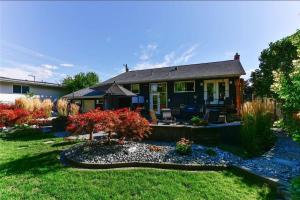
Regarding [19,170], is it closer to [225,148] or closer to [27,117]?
[225,148]

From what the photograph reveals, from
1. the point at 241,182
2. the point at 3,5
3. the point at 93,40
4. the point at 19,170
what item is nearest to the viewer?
the point at 241,182

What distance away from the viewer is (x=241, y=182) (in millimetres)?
5055

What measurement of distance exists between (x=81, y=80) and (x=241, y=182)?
32673 mm

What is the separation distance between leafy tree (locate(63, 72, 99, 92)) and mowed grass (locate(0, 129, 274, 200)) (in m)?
27.1

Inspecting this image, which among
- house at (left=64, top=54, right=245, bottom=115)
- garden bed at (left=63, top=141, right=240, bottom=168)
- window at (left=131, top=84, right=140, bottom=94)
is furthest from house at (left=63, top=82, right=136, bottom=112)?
garden bed at (left=63, top=141, right=240, bottom=168)

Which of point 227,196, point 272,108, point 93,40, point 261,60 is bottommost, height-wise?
point 227,196

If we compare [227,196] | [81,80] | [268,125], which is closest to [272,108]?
[268,125]

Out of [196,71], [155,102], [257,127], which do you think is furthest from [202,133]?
[155,102]

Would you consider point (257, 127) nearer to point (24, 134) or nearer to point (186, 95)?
point (186, 95)

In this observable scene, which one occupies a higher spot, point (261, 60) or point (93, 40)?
point (93, 40)

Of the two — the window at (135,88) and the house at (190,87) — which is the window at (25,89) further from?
the window at (135,88)

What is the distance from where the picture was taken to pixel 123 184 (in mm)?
4695

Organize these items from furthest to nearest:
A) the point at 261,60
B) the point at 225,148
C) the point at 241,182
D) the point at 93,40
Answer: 1. the point at 261,60
2. the point at 93,40
3. the point at 225,148
4. the point at 241,182

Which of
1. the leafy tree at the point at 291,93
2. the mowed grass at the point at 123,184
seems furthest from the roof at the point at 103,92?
the leafy tree at the point at 291,93
